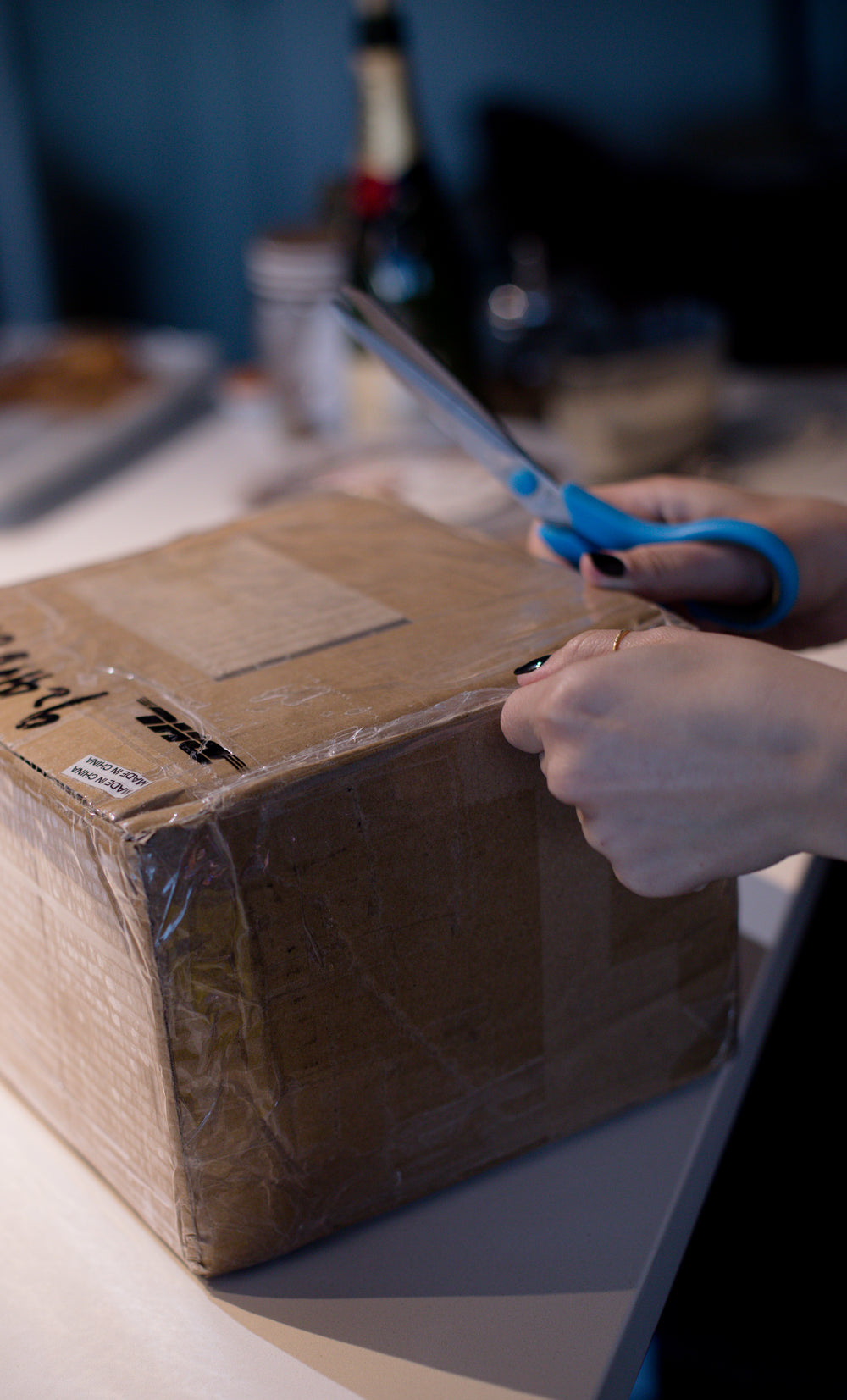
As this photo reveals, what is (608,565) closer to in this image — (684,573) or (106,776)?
(684,573)

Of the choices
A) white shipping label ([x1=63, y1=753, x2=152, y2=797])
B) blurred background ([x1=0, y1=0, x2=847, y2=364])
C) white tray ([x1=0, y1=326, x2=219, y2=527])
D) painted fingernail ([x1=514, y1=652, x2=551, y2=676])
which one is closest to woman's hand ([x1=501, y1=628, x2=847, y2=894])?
painted fingernail ([x1=514, y1=652, x2=551, y2=676])

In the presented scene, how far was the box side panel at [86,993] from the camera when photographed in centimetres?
39

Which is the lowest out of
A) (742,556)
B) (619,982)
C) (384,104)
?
(619,982)

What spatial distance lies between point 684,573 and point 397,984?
0.83 feet

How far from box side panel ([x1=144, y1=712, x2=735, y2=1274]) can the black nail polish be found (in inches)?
5.0

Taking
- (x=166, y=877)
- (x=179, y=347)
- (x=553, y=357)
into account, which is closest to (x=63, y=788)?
(x=166, y=877)

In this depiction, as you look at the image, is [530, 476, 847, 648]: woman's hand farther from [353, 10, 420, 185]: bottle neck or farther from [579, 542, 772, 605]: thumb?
[353, 10, 420, 185]: bottle neck

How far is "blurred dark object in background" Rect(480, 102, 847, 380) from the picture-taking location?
225cm

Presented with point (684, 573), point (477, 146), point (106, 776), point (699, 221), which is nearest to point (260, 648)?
point (106, 776)

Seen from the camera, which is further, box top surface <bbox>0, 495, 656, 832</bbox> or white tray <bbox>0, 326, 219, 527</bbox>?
white tray <bbox>0, 326, 219, 527</bbox>

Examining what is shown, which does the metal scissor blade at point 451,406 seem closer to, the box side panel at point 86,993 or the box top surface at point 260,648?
the box top surface at point 260,648

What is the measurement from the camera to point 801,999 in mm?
1002

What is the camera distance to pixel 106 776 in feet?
1.29

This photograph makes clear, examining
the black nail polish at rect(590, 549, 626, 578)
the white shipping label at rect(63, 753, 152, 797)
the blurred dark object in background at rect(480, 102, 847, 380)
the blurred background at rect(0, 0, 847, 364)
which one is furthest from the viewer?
the blurred background at rect(0, 0, 847, 364)
